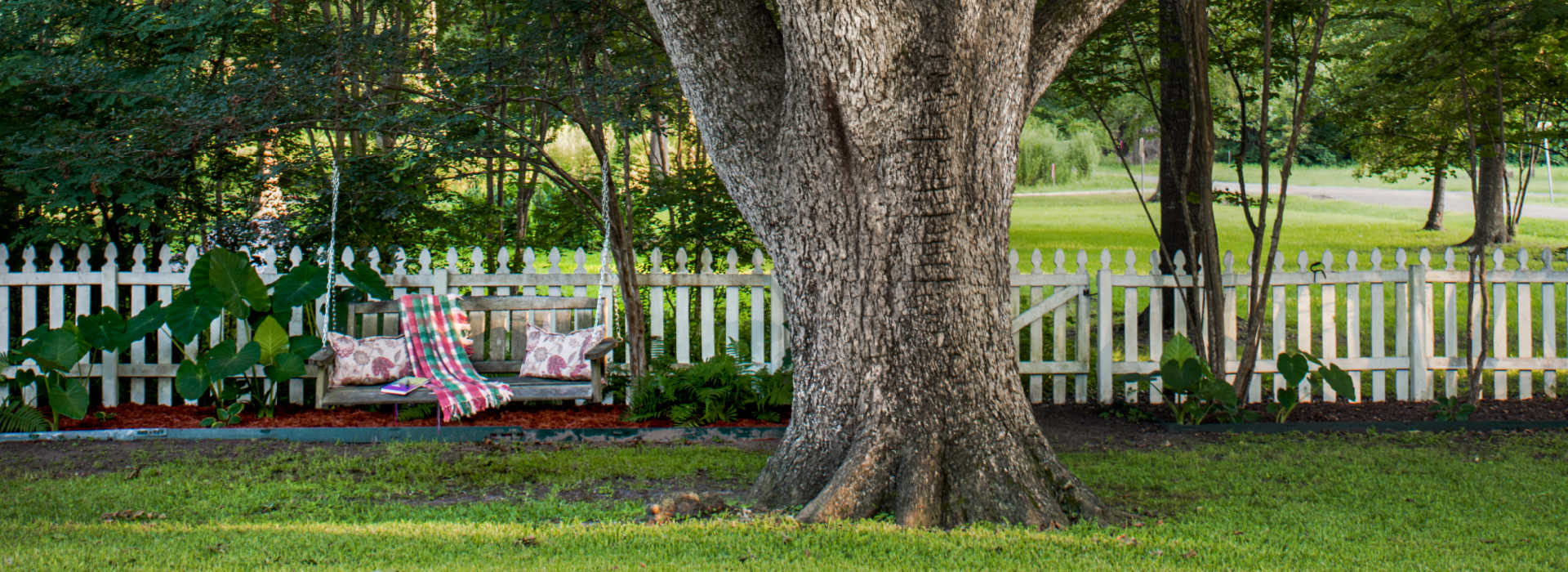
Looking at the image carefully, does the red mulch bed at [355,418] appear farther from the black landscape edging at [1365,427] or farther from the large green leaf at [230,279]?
the black landscape edging at [1365,427]

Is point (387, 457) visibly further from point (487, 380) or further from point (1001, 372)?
point (1001, 372)

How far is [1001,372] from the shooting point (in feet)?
14.8

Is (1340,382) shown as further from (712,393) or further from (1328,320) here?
(712,393)

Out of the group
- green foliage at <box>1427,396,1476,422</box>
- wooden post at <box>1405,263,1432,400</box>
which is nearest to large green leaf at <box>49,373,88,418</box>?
green foliage at <box>1427,396,1476,422</box>

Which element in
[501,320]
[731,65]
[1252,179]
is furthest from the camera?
[1252,179]

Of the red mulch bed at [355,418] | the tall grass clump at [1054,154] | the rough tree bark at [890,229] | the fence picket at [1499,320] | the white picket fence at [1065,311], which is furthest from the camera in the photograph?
the tall grass clump at [1054,154]

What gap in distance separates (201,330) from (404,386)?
152 cm

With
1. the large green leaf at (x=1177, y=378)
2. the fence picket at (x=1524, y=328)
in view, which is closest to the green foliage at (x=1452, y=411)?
the fence picket at (x=1524, y=328)

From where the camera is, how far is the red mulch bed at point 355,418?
6859 mm

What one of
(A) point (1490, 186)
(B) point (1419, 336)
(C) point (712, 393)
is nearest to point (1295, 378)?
(B) point (1419, 336)

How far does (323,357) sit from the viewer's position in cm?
640

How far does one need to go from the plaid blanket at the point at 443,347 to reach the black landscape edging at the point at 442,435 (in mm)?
162

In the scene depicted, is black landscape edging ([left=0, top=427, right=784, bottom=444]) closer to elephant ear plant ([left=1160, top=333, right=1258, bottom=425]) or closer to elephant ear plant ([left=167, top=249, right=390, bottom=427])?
elephant ear plant ([left=167, top=249, right=390, bottom=427])

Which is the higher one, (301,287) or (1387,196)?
(1387,196)
